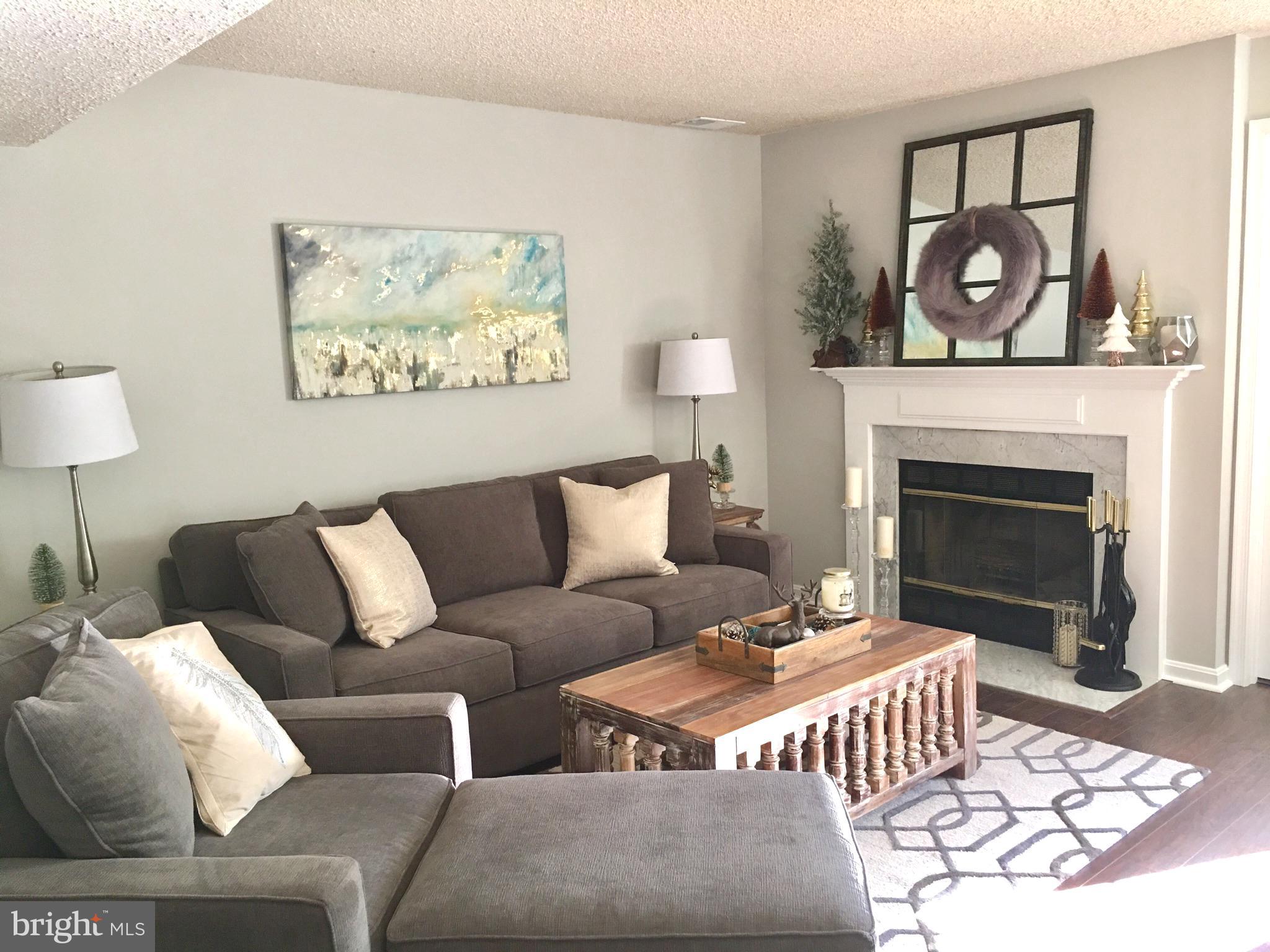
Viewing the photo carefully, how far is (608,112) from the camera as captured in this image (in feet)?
15.9

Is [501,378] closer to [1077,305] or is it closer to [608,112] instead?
[608,112]

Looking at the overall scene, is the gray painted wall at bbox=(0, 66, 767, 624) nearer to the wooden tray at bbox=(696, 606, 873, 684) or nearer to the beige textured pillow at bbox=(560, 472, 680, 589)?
the beige textured pillow at bbox=(560, 472, 680, 589)

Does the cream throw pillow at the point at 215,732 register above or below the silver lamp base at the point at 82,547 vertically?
below

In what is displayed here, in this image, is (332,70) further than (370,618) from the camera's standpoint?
Yes

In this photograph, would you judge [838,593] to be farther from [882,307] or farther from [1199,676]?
[882,307]

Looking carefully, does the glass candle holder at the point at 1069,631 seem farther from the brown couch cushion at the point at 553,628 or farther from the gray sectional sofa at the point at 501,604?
the brown couch cushion at the point at 553,628

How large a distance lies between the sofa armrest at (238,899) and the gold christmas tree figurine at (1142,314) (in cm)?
369

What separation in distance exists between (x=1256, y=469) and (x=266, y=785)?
12.4 feet

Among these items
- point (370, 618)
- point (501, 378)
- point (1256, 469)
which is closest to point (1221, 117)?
point (1256, 469)

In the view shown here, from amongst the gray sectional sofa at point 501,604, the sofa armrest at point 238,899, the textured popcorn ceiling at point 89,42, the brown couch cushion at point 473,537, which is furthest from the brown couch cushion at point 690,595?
the textured popcorn ceiling at point 89,42

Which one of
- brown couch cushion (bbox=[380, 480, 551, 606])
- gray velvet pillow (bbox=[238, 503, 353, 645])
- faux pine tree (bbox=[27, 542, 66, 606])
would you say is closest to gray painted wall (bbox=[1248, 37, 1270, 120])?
brown couch cushion (bbox=[380, 480, 551, 606])

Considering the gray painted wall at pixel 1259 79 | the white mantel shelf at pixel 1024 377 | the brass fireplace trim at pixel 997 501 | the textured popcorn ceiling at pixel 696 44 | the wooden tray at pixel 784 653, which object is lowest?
the wooden tray at pixel 784 653

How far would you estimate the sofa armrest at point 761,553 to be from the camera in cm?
451

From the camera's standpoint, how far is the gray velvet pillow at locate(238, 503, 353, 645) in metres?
3.37
